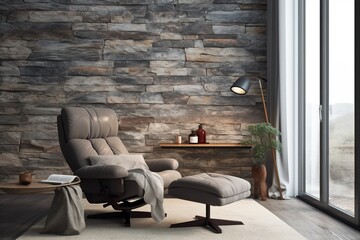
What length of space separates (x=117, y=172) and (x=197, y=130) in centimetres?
201

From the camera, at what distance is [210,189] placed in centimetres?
356

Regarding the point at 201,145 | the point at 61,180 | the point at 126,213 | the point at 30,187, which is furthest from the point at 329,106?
the point at 30,187

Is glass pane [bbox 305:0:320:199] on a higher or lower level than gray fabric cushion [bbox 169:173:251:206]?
higher

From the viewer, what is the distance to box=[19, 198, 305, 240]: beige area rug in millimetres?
3462

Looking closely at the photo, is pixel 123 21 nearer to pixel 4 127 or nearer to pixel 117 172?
pixel 4 127

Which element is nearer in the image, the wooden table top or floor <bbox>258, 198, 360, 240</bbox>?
the wooden table top

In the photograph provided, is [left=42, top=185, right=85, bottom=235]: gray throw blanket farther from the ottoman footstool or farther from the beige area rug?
the ottoman footstool

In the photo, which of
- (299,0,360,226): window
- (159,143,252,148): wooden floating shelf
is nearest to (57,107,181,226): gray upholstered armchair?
(159,143,252,148): wooden floating shelf

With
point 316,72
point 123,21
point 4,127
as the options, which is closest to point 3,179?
point 4,127

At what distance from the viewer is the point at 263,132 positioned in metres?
→ 5.15

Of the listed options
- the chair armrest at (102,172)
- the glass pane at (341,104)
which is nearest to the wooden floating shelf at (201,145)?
the glass pane at (341,104)

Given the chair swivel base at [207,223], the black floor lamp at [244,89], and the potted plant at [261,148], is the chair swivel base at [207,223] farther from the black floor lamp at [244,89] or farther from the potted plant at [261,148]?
the black floor lamp at [244,89]

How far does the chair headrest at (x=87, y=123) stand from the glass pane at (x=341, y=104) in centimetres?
205

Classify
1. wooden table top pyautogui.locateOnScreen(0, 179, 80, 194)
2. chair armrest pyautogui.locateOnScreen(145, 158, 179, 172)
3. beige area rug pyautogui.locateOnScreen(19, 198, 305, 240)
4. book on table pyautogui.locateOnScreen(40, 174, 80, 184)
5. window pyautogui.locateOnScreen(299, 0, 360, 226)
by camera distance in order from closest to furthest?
1. wooden table top pyautogui.locateOnScreen(0, 179, 80, 194)
2. beige area rug pyautogui.locateOnScreen(19, 198, 305, 240)
3. book on table pyautogui.locateOnScreen(40, 174, 80, 184)
4. window pyautogui.locateOnScreen(299, 0, 360, 226)
5. chair armrest pyautogui.locateOnScreen(145, 158, 179, 172)
